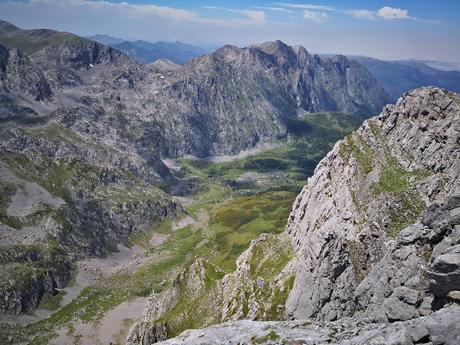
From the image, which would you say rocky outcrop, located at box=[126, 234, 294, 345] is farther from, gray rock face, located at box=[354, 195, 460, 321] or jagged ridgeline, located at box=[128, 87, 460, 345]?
gray rock face, located at box=[354, 195, 460, 321]

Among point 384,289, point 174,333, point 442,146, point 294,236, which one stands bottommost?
point 174,333

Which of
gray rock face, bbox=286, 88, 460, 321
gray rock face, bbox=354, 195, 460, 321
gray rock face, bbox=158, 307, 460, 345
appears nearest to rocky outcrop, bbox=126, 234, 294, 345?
gray rock face, bbox=286, 88, 460, 321

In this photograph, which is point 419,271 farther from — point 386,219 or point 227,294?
point 227,294

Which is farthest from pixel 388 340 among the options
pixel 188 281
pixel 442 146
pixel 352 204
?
pixel 188 281

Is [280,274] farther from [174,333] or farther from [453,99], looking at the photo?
[453,99]

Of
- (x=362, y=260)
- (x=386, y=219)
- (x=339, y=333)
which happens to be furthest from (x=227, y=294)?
(x=339, y=333)

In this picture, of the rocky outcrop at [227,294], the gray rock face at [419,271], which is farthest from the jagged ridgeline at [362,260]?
the rocky outcrop at [227,294]
